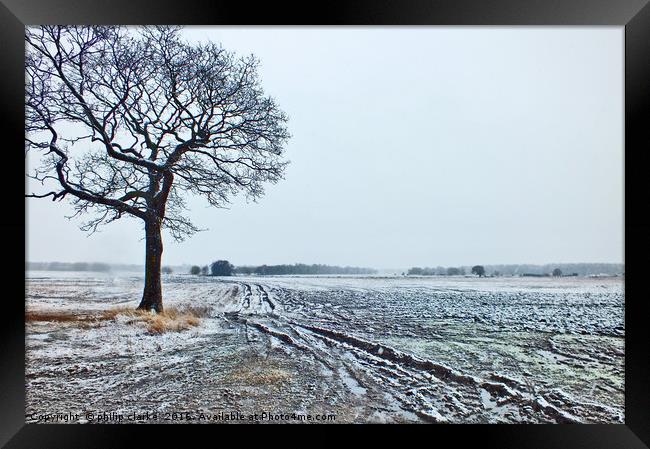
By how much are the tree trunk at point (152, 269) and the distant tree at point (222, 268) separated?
0.43 m

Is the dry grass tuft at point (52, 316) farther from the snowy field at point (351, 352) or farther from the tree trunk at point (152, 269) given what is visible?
the tree trunk at point (152, 269)

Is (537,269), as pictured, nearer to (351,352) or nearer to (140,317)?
(351,352)

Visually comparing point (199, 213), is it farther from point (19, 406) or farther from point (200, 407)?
point (19, 406)

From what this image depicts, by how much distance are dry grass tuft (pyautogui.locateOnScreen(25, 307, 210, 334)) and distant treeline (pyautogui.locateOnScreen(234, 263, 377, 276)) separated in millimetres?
506

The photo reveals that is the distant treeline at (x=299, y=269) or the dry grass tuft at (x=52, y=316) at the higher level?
the distant treeline at (x=299, y=269)

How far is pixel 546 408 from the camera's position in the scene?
7.63ft

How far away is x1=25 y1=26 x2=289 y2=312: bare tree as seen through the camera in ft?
8.39

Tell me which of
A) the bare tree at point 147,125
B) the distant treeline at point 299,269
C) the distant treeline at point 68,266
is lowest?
the distant treeline at point 299,269

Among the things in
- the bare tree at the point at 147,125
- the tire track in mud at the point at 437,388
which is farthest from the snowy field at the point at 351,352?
the bare tree at the point at 147,125

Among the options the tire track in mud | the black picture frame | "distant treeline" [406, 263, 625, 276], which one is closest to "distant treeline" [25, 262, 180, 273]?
the black picture frame

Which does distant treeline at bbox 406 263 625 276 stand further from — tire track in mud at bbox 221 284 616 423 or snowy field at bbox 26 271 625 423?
tire track in mud at bbox 221 284 616 423

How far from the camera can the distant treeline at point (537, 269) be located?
244cm
